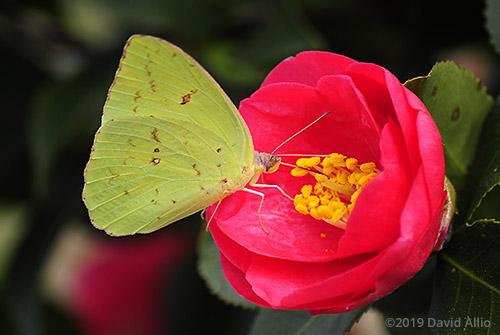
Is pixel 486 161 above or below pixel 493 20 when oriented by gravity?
below

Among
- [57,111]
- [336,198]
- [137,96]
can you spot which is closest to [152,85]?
[137,96]

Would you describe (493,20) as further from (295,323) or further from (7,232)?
(7,232)

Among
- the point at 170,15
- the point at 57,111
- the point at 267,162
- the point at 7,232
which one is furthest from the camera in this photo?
the point at 7,232

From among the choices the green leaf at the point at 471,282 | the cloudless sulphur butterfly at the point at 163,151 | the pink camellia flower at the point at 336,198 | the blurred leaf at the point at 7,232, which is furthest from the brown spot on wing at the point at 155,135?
the blurred leaf at the point at 7,232

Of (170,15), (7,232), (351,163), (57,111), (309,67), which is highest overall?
(309,67)

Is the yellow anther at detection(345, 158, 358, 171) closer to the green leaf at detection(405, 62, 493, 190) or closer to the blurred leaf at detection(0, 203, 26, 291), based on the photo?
the green leaf at detection(405, 62, 493, 190)

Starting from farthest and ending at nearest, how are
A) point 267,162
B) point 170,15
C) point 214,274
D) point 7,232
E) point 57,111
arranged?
point 7,232 → point 170,15 → point 57,111 → point 214,274 → point 267,162

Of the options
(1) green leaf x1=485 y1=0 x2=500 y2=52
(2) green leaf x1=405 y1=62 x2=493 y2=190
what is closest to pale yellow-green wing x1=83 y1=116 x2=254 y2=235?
(2) green leaf x1=405 y1=62 x2=493 y2=190

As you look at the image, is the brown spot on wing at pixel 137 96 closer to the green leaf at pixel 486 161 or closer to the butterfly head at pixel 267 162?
the butterfly head at pixel 267 162
